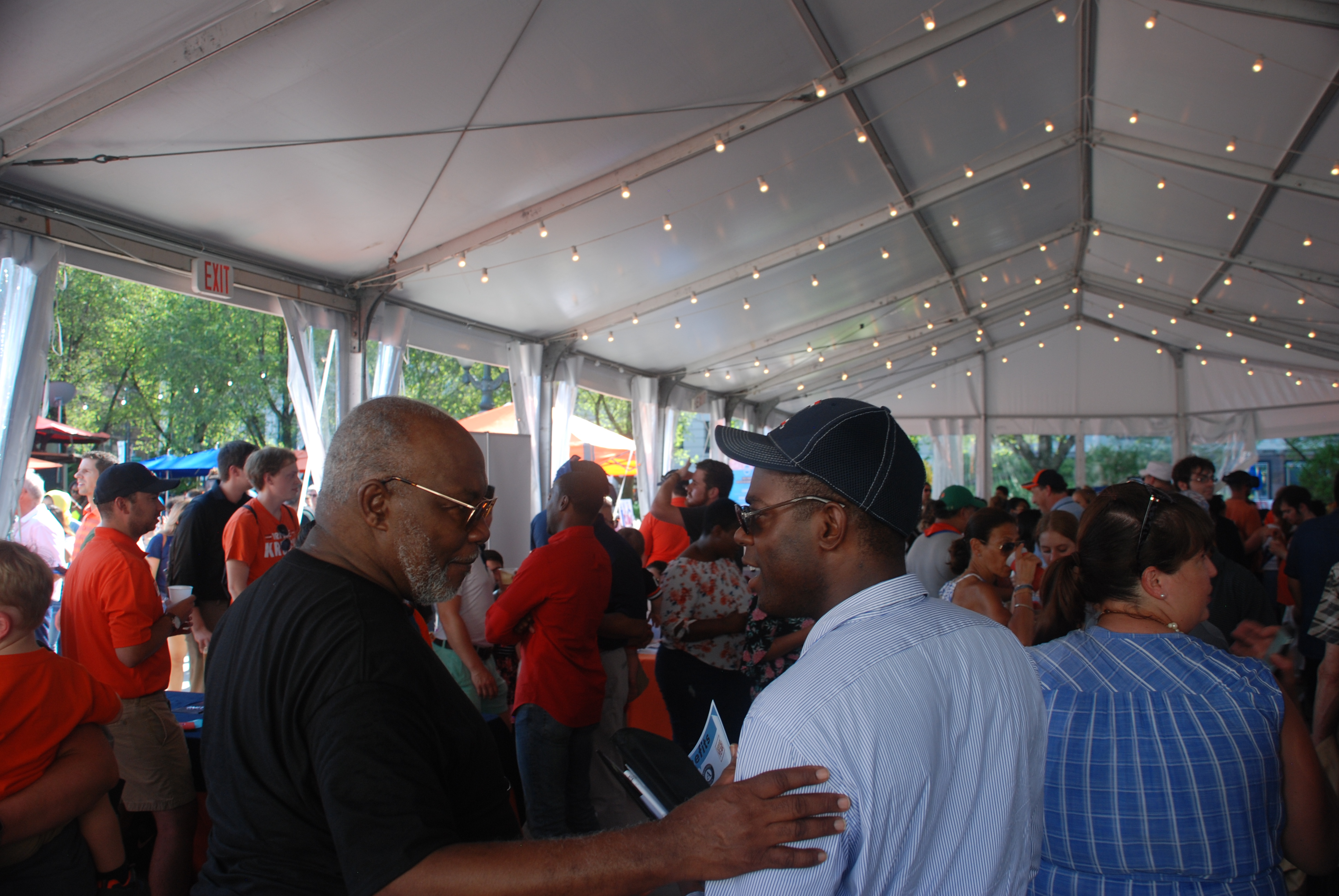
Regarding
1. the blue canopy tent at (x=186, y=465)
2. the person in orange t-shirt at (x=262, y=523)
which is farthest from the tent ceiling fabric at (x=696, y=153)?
the blue canopy tent at (x=186, y=465)

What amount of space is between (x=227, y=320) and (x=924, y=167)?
54.0ft

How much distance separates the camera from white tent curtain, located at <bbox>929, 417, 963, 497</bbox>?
55.1 ft

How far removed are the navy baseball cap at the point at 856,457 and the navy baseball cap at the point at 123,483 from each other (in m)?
2.75

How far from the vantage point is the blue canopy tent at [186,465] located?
11641 millimetres

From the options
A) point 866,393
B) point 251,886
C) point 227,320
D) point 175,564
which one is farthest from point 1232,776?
point 227,320

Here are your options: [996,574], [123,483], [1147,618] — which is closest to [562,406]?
[123,483]

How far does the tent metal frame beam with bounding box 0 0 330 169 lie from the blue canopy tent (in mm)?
8526

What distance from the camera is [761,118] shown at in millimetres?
5785

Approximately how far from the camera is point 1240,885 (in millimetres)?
1356

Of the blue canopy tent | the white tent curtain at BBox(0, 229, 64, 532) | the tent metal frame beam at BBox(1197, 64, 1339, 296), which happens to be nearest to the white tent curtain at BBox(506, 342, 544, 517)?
the white tent curtain at BBox(0, 229, 64, 532)

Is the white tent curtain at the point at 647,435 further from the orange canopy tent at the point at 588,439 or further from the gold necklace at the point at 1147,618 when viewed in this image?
the gold necklace at the point at 1147,618

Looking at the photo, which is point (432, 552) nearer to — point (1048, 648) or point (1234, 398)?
point (1048, 648)

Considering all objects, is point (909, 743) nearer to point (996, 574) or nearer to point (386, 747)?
point (386, 747)

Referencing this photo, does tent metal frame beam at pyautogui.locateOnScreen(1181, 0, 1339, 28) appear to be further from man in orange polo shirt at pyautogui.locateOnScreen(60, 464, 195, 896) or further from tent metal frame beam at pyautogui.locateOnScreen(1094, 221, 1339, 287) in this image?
man in orange polo shirt at pyautogui.locateOnScreen(60, 464, 195, 896)
